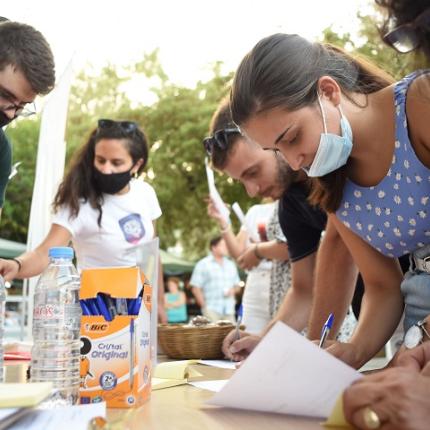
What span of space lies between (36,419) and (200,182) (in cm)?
1147

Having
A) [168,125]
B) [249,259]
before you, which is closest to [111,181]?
[249,259]

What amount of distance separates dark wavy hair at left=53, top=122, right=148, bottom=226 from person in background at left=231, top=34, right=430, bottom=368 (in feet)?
4.99

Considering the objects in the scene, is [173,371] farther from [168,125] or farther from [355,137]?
[168,125]

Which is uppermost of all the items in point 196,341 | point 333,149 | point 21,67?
point 21,67

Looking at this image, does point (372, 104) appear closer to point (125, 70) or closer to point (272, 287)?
point (272, 287)

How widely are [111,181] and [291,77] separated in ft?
5.45

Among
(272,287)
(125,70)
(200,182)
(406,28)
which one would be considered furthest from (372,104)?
(125,70)

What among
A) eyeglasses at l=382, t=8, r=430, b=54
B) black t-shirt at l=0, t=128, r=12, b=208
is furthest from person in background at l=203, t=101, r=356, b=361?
eyeglasses at l=382, t=8, r=430, b=54

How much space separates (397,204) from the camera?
138cm

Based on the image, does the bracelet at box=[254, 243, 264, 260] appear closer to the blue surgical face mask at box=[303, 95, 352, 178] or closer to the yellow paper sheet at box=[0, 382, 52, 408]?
the blue surgical face mask at box=[303, 95, 352, 178]

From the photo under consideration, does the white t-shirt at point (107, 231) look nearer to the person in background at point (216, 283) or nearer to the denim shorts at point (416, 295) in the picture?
the denim shorts at point (416, 295)

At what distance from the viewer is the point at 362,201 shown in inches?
57.6

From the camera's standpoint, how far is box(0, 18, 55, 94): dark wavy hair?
1.94m

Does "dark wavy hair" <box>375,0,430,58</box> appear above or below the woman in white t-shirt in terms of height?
above
